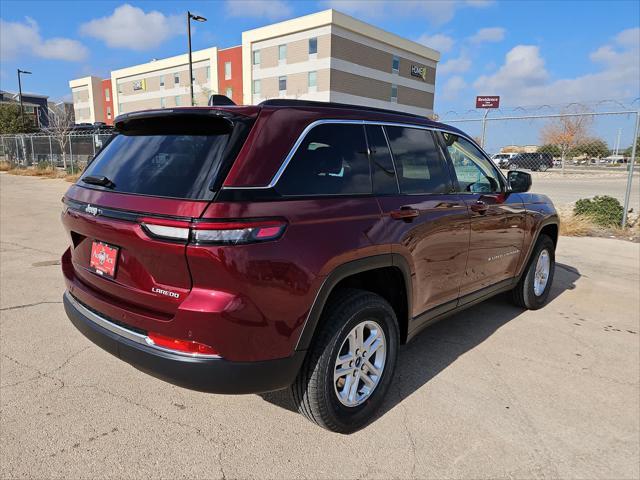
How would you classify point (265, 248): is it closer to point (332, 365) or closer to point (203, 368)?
Answer: point (203, 368)

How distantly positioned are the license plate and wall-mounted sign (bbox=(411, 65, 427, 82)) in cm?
5944

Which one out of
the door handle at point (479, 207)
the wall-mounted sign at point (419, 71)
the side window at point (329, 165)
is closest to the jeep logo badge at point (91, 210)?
the side window at point (329, 165)

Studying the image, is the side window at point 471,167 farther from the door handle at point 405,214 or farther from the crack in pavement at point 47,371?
the crack in pavement at point 47,371

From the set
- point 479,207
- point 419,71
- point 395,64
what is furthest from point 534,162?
point 419,71

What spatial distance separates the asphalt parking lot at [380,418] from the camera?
2.45m

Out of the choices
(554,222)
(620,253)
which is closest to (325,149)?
(554,222)

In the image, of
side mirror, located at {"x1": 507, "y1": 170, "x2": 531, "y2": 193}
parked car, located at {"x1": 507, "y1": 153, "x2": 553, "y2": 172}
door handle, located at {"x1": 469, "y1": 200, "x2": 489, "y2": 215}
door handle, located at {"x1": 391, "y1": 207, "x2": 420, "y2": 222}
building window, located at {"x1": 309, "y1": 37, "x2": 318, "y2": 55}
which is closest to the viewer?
door handle, located at {"x1": 391, "y1": 207, "x2": 420, "y2": 222}

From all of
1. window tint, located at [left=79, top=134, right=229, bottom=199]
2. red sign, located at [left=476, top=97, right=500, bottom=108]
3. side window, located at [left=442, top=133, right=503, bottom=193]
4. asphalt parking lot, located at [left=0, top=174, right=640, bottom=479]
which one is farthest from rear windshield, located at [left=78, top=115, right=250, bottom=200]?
red sign, located at [left=476, top=97, right=500, bottom=108]

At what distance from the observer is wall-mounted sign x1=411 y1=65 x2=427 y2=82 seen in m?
57.1

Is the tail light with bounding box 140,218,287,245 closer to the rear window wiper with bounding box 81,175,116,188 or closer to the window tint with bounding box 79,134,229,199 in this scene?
the window tint with bounding box 79,134,229,199

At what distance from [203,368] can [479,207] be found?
2568mm

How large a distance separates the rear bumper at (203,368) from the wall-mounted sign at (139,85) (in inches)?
2755

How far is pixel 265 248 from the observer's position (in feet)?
6.98

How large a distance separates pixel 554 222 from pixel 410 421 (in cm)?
328
